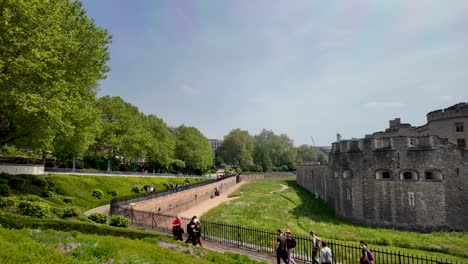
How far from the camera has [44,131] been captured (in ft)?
56.1

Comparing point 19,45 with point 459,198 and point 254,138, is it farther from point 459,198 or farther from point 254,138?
point 254,138

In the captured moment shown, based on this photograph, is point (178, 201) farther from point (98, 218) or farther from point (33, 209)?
point (33, 209)

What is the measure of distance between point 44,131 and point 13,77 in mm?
3502

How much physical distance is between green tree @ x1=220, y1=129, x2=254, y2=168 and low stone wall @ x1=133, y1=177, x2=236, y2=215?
54.3 metres

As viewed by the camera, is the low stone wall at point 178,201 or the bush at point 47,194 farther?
the low stone wall at point 178,201

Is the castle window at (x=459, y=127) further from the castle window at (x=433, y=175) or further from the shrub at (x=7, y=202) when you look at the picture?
the shrub at (x=7, y=202)

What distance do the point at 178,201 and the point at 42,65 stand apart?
19633 mm

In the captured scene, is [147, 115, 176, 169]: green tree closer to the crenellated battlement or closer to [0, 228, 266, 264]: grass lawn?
[0, 228, 266, 264]: grass lawn

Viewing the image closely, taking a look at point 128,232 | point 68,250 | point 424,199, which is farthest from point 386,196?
point 68,250

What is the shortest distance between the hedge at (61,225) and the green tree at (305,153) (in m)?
114

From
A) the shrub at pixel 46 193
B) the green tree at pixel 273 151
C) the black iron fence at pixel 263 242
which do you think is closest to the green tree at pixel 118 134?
the shrub at pixel 46 193

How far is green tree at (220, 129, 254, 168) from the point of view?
10381 cm

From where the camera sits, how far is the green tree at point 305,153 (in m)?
124

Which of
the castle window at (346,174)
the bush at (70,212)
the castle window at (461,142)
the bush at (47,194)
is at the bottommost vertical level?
the bush at (70,212)
